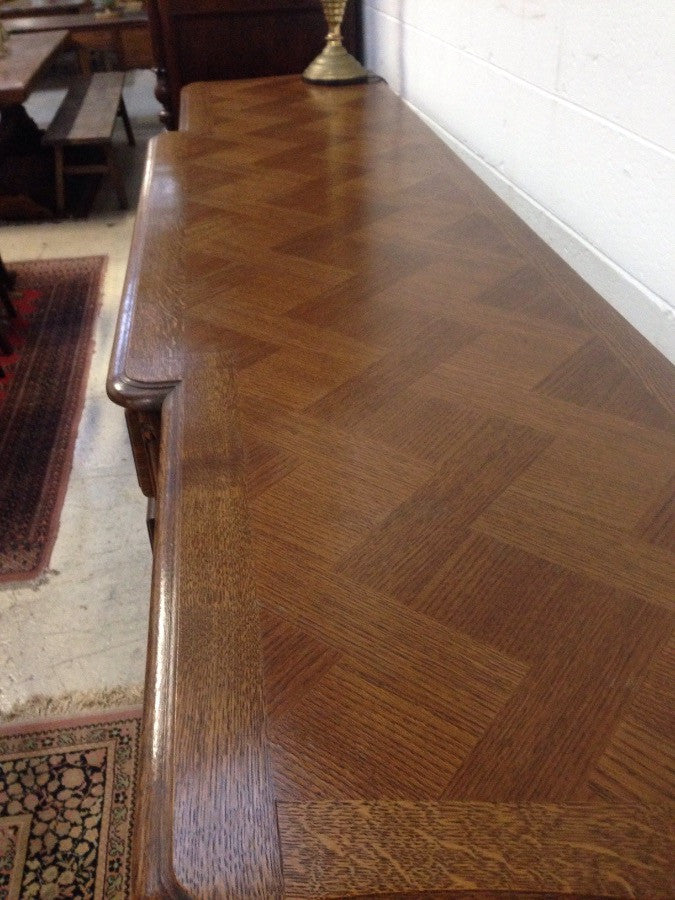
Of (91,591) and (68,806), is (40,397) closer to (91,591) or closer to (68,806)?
(91,591)

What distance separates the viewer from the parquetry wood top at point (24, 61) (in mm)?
2652

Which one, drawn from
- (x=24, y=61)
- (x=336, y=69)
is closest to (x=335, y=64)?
(x=336, y=69)

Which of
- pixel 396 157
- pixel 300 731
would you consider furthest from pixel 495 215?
pixel 300 731

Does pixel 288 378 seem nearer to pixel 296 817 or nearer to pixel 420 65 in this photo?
pixel 296 817

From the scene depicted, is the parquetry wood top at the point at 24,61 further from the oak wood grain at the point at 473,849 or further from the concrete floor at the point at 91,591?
the oak wood grain at the point at 473,849

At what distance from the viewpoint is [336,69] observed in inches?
69.0

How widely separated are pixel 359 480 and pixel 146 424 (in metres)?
0.27

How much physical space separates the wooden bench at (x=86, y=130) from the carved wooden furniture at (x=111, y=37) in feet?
2.87

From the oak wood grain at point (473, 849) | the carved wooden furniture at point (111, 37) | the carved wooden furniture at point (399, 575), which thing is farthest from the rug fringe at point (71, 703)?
the carved wooden furniture at point (111, 37)

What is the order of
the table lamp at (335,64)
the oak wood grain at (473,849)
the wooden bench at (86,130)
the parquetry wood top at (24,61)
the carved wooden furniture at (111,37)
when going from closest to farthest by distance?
the oak wood grain at (473,849) < the table lamp at (335,64) < the parquetry wood top at (24,61) < the wooden bench at (86,130) < the carved wooden furniture at (111,37)

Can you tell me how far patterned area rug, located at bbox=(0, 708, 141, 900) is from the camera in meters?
0.90

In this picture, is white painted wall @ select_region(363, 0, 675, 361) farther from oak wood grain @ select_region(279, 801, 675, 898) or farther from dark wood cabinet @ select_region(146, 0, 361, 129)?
dark wood cabinet @ select_region(146, 0, 361, 129)

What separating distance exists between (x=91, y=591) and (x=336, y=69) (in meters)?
1.34

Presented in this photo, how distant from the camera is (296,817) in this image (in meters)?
0.34
